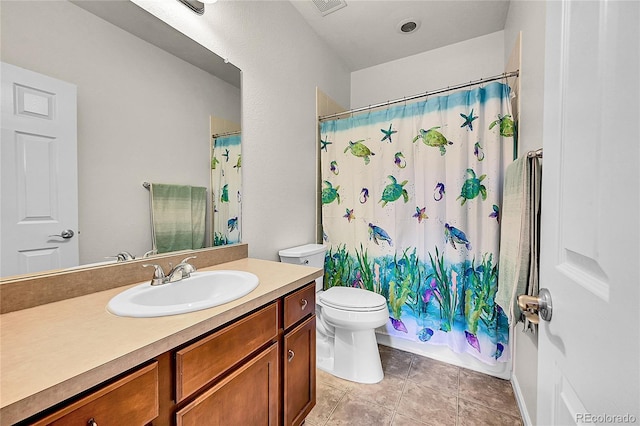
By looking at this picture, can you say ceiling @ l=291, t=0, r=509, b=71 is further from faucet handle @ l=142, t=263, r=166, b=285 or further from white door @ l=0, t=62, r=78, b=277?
faucet handle @ l=142, t=263, r=166, b=285

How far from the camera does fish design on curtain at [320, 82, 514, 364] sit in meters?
1.64

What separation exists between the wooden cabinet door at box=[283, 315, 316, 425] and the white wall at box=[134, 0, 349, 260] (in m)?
0.63

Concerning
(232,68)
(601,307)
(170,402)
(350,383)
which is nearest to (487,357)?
(350,383)

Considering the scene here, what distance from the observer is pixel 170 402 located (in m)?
0.66

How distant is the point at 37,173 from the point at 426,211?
1954 mm

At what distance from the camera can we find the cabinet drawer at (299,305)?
109 cm

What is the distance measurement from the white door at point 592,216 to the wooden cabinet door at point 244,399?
0.81 meters

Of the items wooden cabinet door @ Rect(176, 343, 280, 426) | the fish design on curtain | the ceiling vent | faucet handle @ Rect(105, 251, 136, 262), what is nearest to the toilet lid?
the fish design on curtain

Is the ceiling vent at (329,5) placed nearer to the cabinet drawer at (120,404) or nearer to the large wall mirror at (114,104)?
the large wall mirror at (114,104)

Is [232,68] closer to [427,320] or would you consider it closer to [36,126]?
[36,126]

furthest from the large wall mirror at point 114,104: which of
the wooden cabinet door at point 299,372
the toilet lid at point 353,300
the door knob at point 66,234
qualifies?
the toilet lid at point 353,300

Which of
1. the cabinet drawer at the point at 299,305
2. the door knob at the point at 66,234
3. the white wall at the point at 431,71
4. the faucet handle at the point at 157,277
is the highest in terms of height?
the white wall at the point at 431,71

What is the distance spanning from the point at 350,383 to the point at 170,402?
1297 mm

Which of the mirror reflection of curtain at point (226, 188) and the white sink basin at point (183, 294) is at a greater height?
the mirror reflection of curtain at point (226, 188)
